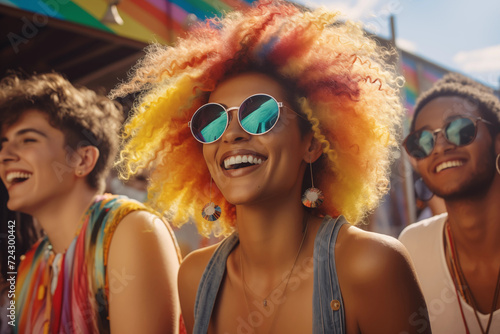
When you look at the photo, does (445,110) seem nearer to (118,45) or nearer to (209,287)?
(209,287)

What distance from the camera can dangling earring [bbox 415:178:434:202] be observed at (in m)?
2.37

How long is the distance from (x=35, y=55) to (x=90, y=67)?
1.49 ft

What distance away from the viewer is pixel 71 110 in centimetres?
273

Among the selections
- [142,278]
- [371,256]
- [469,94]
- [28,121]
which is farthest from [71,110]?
[469,94]

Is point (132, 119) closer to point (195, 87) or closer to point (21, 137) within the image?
point (195, 87)

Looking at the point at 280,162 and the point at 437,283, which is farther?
the point at 437,283

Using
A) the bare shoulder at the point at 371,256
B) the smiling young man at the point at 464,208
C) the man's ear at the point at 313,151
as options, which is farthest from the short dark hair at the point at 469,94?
the bare shoulder at the point at 371,256

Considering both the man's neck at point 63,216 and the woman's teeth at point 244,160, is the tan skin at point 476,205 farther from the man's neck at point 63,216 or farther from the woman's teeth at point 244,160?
the man's neck at point 63,216

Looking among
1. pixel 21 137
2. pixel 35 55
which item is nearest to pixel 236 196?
pixel 21 137

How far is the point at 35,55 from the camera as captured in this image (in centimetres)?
380

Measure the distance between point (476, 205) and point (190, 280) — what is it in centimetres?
146

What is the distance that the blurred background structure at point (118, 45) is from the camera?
3166 millimetres

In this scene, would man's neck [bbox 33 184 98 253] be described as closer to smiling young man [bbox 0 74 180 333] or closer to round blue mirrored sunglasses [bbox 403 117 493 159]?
smiling young man [bbox 0 74 180 333]

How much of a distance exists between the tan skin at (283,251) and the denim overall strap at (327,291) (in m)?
0.03
